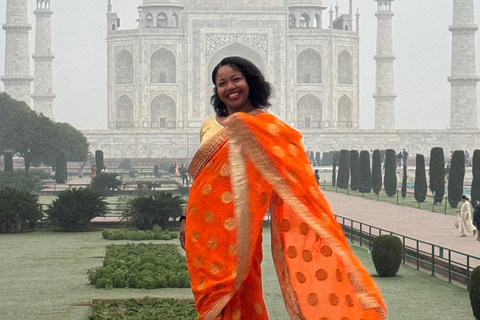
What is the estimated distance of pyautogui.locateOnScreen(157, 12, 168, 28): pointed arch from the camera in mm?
43388

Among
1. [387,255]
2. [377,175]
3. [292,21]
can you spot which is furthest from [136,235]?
[292,21]

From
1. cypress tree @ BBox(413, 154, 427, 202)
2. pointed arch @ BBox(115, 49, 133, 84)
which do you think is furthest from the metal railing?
pointed arch @ BBox(115, 49, 133, 84)

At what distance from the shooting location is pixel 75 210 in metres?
12.9

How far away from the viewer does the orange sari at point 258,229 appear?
9.11 ft

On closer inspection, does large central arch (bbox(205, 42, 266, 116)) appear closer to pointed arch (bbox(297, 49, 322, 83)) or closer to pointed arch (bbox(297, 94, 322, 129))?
pointed arch (bbox(297, 49, 322, 83))

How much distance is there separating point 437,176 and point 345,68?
25097 millimetres

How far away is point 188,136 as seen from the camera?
3738cm

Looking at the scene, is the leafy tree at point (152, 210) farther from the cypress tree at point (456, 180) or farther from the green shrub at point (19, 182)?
the green shrub at point (19, 182)

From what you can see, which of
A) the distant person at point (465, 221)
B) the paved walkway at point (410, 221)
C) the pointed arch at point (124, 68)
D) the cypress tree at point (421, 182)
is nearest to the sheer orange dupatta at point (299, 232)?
the paved walkway at point (410, 221)

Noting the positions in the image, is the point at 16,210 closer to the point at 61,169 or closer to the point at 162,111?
the point at 61,169

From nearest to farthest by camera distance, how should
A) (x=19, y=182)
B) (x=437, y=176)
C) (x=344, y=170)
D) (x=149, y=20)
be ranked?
(x=437, y=176), (x=19, y=182), (x=344, y=170), (x=149, y=20)

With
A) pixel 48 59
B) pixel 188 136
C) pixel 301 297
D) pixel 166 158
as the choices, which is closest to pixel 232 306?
pixel 301 297

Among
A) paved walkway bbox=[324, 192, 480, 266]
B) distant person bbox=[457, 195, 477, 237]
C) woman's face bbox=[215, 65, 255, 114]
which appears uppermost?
woman's face bbox=[215, 65, 255, 114]

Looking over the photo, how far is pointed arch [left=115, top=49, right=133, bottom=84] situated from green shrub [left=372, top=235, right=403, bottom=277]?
3384 cm
